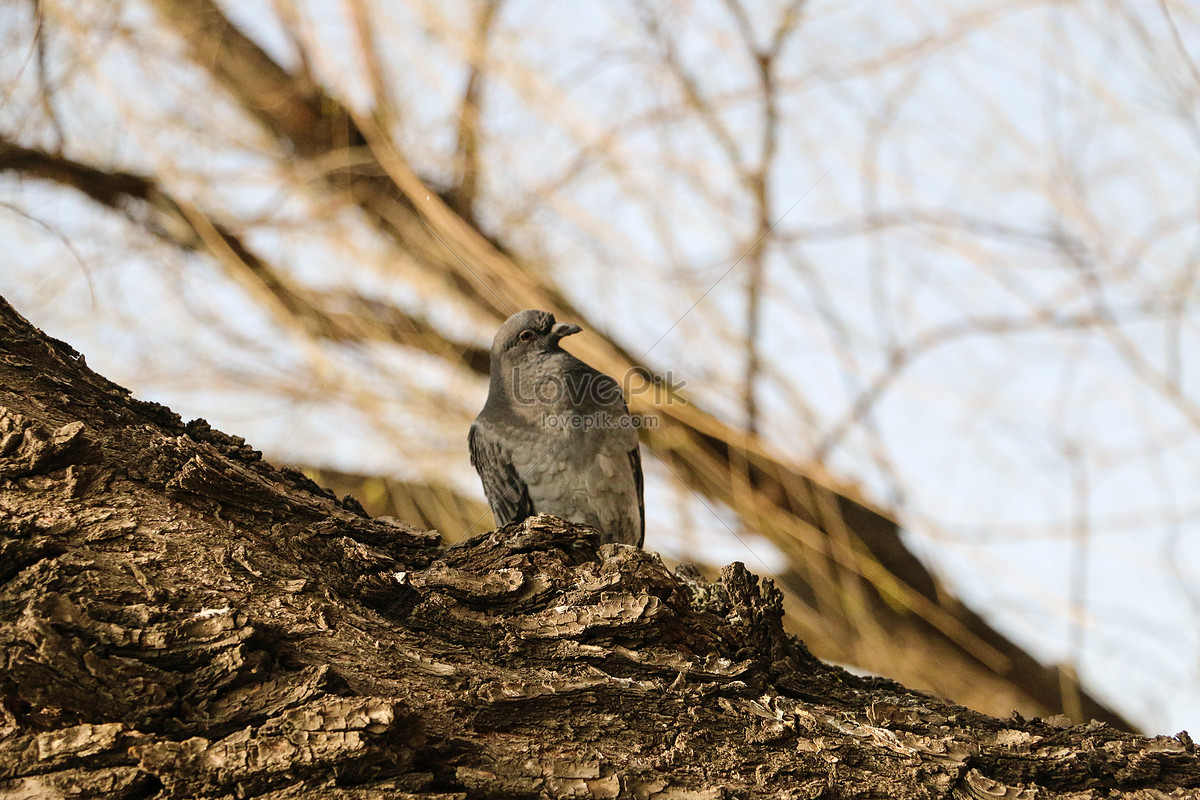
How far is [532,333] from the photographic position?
4613 mm

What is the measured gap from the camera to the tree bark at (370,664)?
5.94 ft

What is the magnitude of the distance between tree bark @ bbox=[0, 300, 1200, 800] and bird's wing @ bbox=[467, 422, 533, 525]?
6.18 feet

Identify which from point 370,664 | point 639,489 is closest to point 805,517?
point 639,489

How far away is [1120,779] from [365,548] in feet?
6.34

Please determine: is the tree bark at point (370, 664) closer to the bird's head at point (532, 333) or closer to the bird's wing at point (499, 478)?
the bird's wing at point (499, 478)

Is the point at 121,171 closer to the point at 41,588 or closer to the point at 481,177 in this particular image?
the point at 481,177

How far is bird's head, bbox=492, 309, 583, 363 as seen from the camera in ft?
15.1

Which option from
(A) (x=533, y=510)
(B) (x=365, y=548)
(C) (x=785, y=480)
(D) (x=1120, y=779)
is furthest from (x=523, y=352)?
(D) (x=1120, y=779)

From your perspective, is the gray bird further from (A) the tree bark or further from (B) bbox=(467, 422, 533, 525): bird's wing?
(A) the tree bark

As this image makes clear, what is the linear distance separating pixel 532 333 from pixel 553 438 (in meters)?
0.56

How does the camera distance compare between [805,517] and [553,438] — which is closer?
[553,438]

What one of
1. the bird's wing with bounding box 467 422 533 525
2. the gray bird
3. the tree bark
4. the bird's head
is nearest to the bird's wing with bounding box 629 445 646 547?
the gray bird

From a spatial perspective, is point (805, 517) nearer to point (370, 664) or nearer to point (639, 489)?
point (639, 489)

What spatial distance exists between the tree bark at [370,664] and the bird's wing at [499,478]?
1884mm
